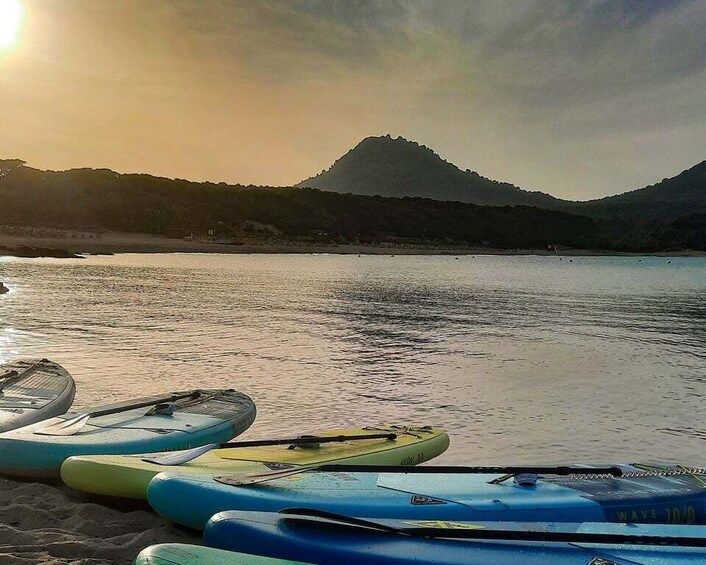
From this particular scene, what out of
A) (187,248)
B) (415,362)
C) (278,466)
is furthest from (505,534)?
(187,248)

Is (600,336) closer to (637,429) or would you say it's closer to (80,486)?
(637,429)

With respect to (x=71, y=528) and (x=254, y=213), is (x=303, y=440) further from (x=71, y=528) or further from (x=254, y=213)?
(x=254, y=213)

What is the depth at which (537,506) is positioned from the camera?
4184mm

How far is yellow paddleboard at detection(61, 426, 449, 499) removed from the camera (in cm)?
476

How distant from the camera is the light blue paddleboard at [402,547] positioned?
3146mm

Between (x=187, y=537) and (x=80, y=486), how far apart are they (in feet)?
3.48

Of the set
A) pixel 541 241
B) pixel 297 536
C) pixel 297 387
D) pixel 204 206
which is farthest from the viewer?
pixel 541 241

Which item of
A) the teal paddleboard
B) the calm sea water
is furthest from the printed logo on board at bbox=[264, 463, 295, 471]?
the calm sea water

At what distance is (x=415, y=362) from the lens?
12.4m

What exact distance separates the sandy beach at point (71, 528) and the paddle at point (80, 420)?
1.60ft

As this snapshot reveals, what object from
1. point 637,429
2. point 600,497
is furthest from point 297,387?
point 600,497

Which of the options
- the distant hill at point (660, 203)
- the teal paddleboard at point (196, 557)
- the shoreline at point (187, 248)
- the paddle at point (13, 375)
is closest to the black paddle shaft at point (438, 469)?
the teal paddleboard at point (196, 557)

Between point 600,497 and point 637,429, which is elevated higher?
point 600,497

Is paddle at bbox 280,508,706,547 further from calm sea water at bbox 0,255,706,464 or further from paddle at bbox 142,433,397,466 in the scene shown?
calm sea water at bbox 0,255,706,464
